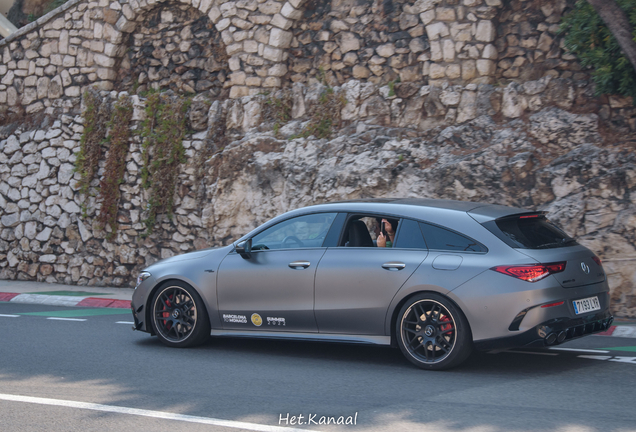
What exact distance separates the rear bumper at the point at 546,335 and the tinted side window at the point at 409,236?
1.04 m

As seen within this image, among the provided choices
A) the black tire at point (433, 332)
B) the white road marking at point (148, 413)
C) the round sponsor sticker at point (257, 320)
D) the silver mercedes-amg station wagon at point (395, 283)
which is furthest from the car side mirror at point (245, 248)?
the white road marking at point (148, 413)

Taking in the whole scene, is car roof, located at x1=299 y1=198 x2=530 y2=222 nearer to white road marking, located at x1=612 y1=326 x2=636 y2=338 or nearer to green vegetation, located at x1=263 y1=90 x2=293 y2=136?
white road marking, located at x1=612 y1=326 x2=636 y2=338

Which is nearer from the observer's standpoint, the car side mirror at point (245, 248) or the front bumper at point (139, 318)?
the car side mirror at point (245, 248)

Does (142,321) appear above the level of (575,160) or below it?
below

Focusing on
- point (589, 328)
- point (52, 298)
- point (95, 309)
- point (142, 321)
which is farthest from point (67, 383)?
point (52, 298)

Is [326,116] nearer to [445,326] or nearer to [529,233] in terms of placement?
[529,233]

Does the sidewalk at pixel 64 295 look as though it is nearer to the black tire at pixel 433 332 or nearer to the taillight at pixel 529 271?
the black tire at pixel 433 332

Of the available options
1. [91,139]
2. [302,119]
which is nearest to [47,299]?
[91,139]

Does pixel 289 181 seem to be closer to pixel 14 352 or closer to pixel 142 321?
pixel 142 321

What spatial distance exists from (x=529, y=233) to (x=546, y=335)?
97cm

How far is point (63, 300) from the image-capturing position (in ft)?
38.2

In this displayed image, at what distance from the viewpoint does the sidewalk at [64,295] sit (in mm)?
11383

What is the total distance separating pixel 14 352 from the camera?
698 cm

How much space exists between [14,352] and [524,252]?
5291mm
